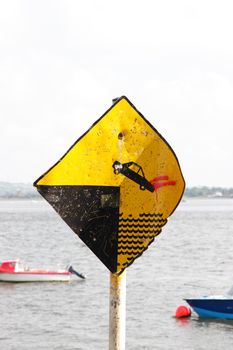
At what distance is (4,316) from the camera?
122 ft

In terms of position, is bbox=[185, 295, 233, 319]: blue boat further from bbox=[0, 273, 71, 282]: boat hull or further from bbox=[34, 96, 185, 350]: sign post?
bbox=[34, 96, 185, 350]: sign post

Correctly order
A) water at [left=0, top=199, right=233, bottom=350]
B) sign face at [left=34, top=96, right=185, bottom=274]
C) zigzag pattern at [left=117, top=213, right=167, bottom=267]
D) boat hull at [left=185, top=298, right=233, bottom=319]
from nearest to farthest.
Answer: sign face at [left=34, top=96, right=185, bottom=274] < zigzag pattern at [left=117, top=213, right=167, bottom=267] < water at [left=0, top=199, right=233, bottom=350] < boat hull at [left=185, top=298, right=233, bottom=319]

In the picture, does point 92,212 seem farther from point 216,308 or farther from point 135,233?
point 216,308

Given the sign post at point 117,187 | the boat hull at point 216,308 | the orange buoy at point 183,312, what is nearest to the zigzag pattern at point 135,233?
the sign post at point 117,187

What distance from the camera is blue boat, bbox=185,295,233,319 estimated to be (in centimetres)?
3341

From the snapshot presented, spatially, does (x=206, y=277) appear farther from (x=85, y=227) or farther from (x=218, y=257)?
(x=85, y=227)

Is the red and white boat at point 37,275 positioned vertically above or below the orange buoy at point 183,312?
above

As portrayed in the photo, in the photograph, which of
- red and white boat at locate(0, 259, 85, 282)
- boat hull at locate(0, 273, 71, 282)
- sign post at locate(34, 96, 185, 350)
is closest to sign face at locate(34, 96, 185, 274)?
sign post at locate(34, 96, 185, 350)

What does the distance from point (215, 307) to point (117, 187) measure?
3113cm

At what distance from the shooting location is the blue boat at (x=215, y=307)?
33.4 metres

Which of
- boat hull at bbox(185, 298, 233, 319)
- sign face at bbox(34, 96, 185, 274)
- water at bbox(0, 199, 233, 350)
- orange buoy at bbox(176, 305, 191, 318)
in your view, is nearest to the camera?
sign face at bbox(34, 96, 185, 274)

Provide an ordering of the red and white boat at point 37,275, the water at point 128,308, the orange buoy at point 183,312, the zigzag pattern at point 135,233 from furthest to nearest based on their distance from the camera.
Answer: the red and white boat at point 37,275
the orange buoy at point 183,312
the water at point 128,308
the zigzag pattern at point 135,233

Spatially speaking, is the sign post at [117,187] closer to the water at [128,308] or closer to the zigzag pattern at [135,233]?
the zigzag pattern at [135,233]

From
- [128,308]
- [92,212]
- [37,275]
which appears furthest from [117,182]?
[37,275]
